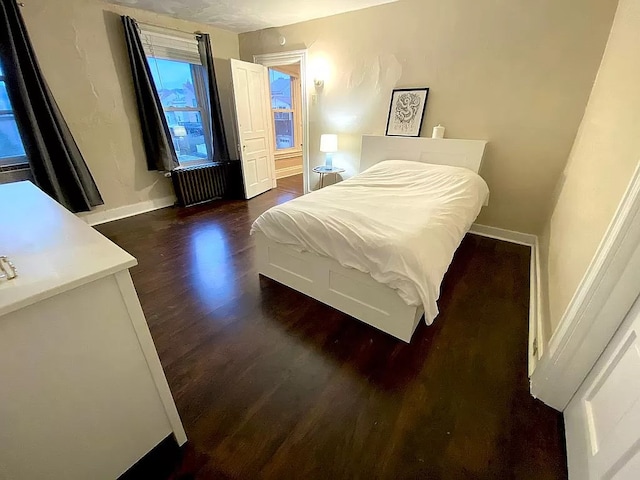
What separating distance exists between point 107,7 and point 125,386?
3976 millimetres

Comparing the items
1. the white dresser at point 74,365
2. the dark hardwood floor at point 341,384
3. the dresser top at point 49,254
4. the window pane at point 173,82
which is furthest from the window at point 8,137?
the white dresser at point 74,365

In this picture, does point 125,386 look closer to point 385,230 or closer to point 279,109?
point 385,230

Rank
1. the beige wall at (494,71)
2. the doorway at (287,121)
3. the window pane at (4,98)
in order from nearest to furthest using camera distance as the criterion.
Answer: the beige wall at (494,71) < the window pane at (4,98) < the doorway at (287,121)

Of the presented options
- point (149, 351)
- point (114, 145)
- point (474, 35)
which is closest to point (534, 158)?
point (474, 35)

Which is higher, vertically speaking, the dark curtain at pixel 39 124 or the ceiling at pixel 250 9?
the ceiling at pixel 250 9

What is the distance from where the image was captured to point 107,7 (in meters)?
3.00

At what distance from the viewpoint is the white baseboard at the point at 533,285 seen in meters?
1.57

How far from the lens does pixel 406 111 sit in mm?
3213

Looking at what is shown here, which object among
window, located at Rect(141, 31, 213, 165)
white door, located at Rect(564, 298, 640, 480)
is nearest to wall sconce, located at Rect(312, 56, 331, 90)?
window, located at Rect(141, 31, 213, 165)

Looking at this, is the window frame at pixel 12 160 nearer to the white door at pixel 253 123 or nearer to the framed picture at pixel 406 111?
the white door at pixel 253 123

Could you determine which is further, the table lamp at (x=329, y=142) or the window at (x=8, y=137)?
the table lamp at (x=329, y=142)

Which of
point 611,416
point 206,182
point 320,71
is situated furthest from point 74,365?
point 320,71

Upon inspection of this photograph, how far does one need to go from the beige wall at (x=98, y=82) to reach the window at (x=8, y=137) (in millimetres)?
394

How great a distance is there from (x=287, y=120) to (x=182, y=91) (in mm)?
2509
